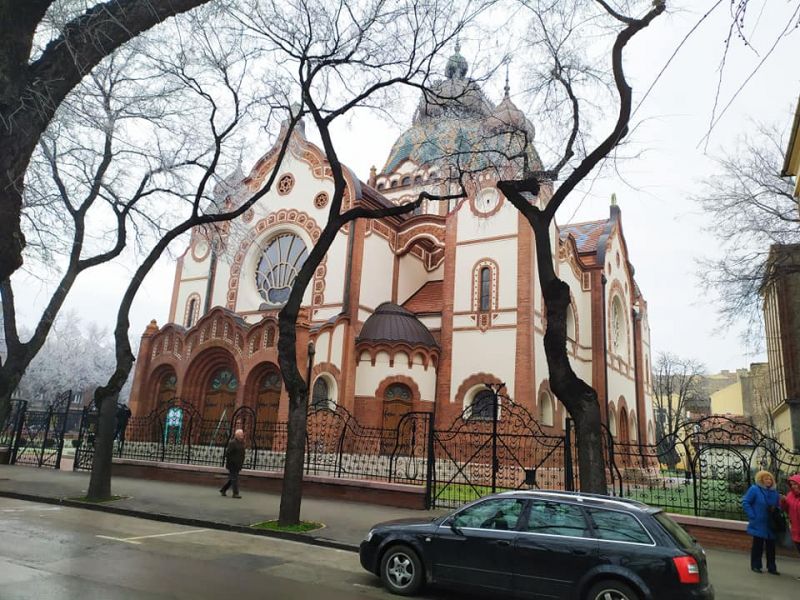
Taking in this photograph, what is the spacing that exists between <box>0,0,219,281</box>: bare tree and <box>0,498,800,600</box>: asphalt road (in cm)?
368

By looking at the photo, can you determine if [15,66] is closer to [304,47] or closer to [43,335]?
[304,47]

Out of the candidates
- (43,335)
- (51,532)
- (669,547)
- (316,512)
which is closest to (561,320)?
(669,547)

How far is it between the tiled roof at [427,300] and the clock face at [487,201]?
4529 millimetres

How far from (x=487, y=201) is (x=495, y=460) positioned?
14.2 m

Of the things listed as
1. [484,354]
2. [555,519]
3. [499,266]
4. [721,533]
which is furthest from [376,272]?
[555,519]

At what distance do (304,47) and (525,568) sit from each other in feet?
33.5

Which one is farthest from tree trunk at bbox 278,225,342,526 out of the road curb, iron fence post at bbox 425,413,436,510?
iron fence post at bbox 425,413,436,510

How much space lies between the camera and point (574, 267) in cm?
2873

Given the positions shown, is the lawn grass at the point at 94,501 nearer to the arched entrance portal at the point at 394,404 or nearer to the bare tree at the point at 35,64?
the bare tree at the point at 35,64

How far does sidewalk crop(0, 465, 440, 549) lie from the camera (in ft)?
35.7

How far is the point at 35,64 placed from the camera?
487 centimetres

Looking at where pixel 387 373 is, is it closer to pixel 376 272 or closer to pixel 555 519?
pixel 376 272

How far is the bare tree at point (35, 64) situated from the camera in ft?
14.8

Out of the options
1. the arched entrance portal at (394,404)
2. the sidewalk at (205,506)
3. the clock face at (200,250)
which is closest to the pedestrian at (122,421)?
the sidewalk at (205,506)
